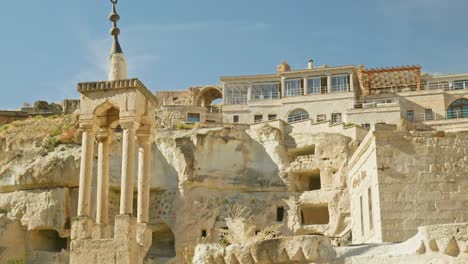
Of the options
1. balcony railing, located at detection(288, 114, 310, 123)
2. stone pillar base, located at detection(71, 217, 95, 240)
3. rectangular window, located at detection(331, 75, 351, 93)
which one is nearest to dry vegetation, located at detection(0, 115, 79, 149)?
balcony railing, located at detection(288, 114, 310, 123)

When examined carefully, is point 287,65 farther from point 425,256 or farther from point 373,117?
point 425,256

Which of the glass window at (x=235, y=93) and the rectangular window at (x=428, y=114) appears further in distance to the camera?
the glass window at (x=235, y=93)

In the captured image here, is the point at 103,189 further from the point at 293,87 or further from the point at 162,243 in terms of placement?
the point at 293,87

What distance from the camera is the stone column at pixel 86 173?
1620cm

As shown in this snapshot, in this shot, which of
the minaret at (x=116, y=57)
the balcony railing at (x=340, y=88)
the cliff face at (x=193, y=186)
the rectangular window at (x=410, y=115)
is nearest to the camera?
the minaret at (x=116, y=57)

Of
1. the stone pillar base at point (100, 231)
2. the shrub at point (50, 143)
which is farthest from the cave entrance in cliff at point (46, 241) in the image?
the stone pillar base at point (100, 231)

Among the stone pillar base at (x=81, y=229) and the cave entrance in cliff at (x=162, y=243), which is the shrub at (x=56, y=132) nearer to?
the cave entrance in cliff at (x=162, y=243)

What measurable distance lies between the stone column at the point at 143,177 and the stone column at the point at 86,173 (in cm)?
130

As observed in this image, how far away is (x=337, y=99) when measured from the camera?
A: 4594cm

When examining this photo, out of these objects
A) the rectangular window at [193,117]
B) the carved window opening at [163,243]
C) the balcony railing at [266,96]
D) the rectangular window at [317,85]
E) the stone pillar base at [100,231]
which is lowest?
the carved window opening at [163,243]

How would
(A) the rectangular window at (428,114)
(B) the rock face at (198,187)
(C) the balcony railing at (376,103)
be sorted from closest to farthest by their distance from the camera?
(B) the rock face at (198,187), (C) the balcony railing at (376,103), (A) the rectangular window at (428,114)

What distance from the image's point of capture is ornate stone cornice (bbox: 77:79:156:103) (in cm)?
1633

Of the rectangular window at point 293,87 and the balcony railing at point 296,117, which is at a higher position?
the rectangular window at point 293,87

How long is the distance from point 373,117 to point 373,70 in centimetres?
974
